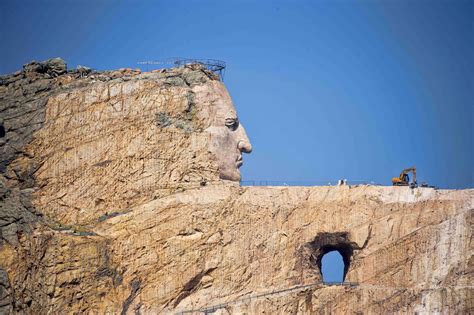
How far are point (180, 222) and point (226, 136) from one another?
15.3 ft

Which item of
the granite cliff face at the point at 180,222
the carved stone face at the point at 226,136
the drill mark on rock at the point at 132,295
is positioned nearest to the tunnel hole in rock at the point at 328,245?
the granite cliff face at the point at 180,222

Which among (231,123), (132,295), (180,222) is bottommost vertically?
(132,295)

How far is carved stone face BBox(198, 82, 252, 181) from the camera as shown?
78.8m

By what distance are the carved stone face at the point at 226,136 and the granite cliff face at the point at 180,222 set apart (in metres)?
0.08

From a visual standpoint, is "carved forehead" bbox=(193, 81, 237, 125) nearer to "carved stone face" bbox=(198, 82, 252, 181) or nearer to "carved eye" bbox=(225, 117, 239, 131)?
"carved stone face" bbox=(198, 82, 252, 181)

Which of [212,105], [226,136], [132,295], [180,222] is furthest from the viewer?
[212,105]

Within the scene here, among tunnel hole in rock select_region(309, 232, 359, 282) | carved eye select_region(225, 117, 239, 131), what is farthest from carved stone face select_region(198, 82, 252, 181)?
tunnel hole in rock select_region(309, 232, 359, 282)

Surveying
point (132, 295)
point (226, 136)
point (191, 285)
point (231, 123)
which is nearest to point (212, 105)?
point (231, 123)

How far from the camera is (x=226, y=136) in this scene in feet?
260

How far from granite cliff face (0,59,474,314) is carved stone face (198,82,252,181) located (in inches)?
3.3

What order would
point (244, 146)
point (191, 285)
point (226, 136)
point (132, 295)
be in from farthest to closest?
point (244, 146), point (226, 136), point (191, 285), point (132, 295)

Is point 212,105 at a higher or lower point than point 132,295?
higher

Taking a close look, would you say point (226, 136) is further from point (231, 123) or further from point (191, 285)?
point (191, 285)

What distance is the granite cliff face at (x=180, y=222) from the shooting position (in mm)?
75688
